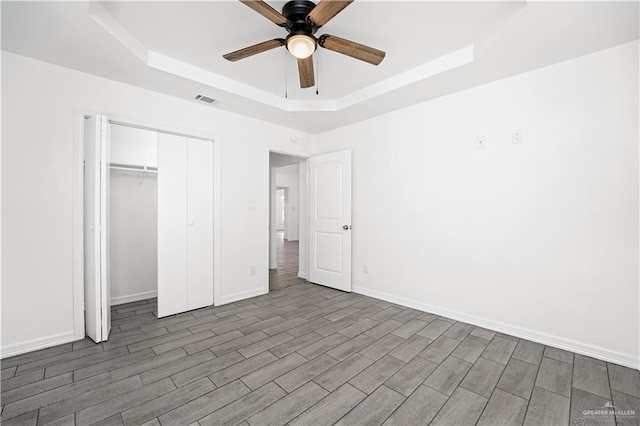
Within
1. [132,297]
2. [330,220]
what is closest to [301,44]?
[330,220]

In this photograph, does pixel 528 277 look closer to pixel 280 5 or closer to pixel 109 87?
pixel 280 5

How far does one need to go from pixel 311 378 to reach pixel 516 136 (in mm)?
2831

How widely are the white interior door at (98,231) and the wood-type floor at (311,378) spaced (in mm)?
227

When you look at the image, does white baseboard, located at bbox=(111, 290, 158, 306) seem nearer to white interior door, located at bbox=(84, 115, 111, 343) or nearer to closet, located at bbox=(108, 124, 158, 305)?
closet, located at bbox=(108, 124, 158, 305)

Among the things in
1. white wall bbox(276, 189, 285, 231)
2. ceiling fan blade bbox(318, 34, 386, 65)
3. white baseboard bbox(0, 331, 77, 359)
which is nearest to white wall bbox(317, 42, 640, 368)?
ceiling fan blade bbox(318, 34, 386, 65)

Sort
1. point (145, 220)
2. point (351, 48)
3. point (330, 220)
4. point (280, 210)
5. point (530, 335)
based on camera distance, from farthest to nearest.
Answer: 1. point (280, 210)
2. point (330, 220)
3. point (145, 220)
4. point (530, 335)
5. point (351, 48)

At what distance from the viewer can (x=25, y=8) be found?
185 cm

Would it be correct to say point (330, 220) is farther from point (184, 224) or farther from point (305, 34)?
point (305, 34)

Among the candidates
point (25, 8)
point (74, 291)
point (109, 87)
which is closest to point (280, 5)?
point (25, 8)

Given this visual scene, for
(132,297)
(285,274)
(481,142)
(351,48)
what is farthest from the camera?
(285,274)

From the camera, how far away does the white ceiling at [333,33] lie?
1.97 metres

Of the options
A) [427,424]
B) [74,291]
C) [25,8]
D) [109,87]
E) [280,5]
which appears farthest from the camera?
[109,87]

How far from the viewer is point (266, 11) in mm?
1740

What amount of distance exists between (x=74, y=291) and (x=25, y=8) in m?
2.24
